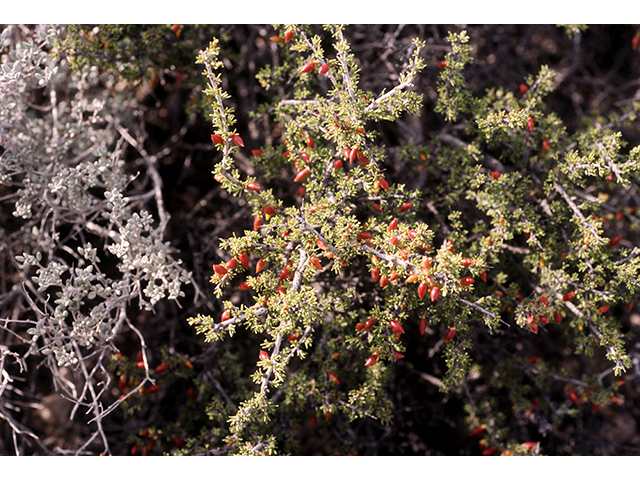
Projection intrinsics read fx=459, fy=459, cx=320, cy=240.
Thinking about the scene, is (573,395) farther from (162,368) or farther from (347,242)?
(162,368)

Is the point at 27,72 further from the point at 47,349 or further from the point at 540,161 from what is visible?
the point at 540,161

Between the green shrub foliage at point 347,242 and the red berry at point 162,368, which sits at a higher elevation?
the green shrub foliage at point 347,242

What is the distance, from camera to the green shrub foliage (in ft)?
7.04

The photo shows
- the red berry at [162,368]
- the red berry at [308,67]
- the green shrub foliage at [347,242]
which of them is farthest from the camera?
the red berry at [162,368]

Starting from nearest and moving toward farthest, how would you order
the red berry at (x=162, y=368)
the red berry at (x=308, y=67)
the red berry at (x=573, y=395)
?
1. the red berry at (x=308, y=67)
2. the red berry at (x=162, y=368)
3. the red berry at (x=573, y=395)

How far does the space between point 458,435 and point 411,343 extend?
0.86 metres

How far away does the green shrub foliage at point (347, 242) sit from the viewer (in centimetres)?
215

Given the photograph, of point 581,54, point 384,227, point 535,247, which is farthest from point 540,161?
point 581,54

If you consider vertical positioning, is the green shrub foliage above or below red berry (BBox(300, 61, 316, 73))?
below

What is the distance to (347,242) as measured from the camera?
2090 mm

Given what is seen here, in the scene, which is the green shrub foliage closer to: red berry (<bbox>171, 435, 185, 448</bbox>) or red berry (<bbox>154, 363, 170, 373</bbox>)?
red berry (<bbox>154, 363, 170, 373</bbox>)

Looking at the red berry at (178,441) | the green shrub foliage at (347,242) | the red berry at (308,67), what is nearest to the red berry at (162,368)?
the green shrub foliage at (347,242)

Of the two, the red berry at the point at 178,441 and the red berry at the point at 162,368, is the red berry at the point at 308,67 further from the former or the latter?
the red berry at the point at 178,441

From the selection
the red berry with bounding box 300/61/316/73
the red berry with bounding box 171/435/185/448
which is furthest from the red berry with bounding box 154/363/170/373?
the red berry with bounding box 300/61/316/73
